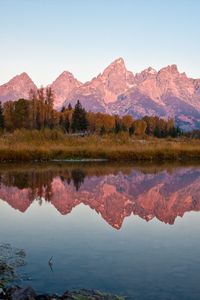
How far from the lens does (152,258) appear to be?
36.8ft

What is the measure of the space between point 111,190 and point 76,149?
64.6 ft

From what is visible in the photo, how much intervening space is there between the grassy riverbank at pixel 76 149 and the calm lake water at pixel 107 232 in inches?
417

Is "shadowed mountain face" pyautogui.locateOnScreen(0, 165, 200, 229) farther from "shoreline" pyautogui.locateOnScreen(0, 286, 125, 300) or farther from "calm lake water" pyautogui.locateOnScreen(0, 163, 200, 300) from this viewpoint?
"shoreline" pyautogui.locateOnScreen(0, 286, 125, 300)

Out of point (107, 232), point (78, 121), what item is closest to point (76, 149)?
point (107, 232)

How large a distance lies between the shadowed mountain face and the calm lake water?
4 centimetres

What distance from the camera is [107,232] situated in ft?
46.4

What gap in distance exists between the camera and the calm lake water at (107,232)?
9.43 metres

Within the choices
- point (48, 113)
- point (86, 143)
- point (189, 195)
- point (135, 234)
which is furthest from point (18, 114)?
point (135, 234)

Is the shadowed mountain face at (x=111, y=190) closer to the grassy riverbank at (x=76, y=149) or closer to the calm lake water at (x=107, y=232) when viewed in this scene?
the calm lake water at (x=107, y=232)

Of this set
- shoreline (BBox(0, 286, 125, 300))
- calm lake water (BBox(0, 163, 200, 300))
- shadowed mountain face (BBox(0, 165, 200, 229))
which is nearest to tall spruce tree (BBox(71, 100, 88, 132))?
shadowed mountain face (BBox(0, 165, 200, 229))

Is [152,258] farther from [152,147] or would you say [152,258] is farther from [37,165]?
[152,147]

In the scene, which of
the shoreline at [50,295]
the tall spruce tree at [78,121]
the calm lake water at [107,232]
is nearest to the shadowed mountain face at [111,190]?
the calm lake water at [107,232]

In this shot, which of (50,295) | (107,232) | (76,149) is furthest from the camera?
(76,149)

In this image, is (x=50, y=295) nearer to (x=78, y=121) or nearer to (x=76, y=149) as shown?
(x=76, y=149)
